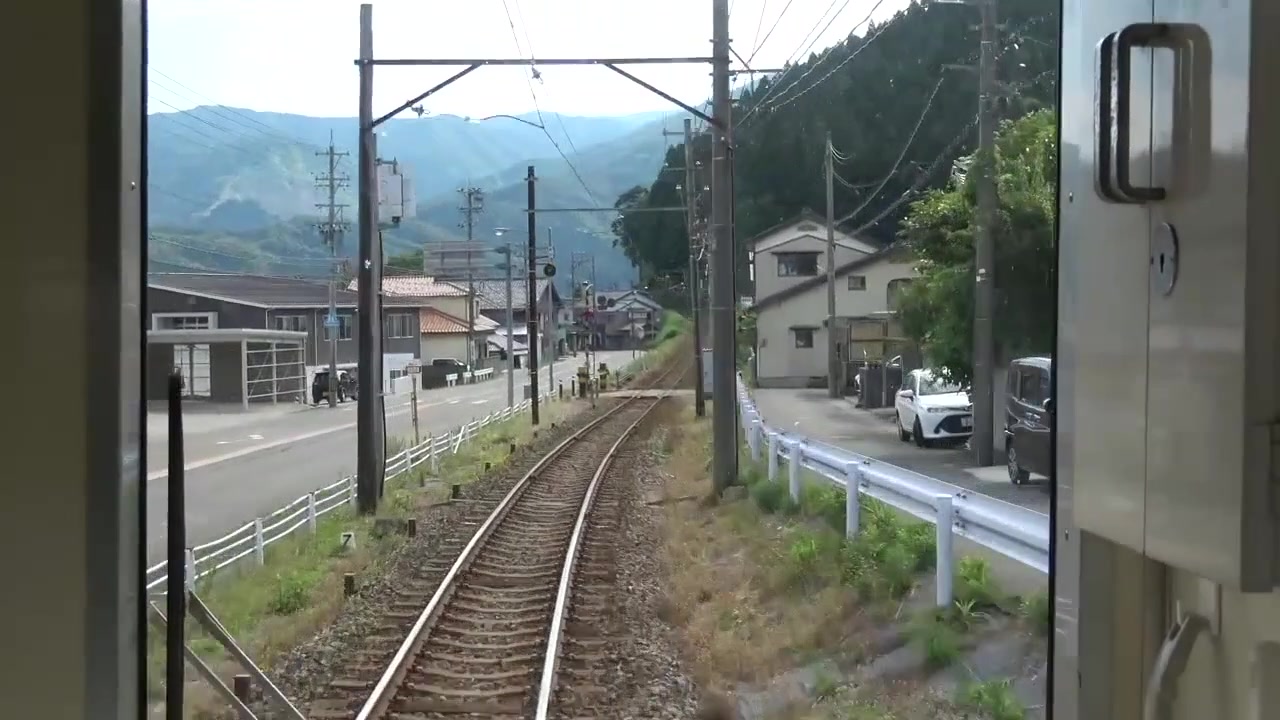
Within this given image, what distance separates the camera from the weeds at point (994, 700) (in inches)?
140

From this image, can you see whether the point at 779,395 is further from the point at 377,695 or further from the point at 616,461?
the point at 616,461

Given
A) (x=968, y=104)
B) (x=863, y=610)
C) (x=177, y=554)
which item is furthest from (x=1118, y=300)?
(x=863, y=610)

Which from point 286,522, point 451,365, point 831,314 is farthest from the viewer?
point 451,365

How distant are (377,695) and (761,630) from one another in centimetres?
213

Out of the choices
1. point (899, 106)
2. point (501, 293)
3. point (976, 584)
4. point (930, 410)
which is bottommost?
point (976, 584)

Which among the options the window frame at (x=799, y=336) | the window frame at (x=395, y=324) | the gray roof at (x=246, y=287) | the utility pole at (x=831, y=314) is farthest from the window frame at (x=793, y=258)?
the window frame at (x=395, y=324)

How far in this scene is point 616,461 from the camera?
16.4m

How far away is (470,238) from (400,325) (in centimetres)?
247

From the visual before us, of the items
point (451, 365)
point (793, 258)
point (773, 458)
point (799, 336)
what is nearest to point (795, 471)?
point (773, 458)

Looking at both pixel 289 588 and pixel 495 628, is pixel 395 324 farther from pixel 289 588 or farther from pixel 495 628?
pixel 495 628

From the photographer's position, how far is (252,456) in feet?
13.6

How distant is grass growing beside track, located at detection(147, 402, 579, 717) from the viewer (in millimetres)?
1991

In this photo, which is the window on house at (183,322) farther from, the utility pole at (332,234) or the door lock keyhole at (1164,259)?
the utility pole at (332,234)

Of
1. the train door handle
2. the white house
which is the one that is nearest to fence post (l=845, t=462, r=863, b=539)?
the white house
